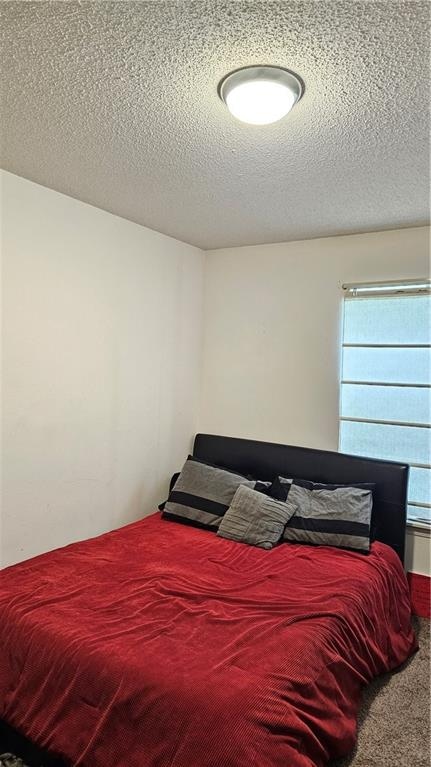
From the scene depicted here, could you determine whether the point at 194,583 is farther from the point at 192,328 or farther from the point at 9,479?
the point at 192,328

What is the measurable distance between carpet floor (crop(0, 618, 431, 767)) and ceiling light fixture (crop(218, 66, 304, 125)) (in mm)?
2447

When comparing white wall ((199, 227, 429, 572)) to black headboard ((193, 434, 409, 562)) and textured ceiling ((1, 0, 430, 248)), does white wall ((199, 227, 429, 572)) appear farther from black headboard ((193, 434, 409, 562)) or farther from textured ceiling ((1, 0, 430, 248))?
textured ceiling ((1, 0, 430, 248))

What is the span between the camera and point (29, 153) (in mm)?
2373

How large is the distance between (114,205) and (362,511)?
2.43 metres

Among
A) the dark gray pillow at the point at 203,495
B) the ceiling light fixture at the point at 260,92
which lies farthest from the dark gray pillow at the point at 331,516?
the ceiling light fixture at the point at 260,92

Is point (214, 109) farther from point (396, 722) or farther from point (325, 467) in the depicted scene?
point (396, 722)

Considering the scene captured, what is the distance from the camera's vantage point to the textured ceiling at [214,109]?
55.2 inches

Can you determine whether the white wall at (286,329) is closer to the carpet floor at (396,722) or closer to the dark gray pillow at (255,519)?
the dark gray pillow at (255,519)

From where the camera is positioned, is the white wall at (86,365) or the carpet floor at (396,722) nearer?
the carpet floor at (396,722)

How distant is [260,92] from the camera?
166 centimetres

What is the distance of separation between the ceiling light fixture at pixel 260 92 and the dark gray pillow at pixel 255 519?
2153mm

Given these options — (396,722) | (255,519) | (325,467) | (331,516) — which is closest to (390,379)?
(325,467)

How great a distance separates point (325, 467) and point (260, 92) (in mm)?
2408

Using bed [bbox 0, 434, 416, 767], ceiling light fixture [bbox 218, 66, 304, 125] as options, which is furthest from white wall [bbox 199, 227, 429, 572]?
ceiling light fixture [bbox 218, 66, 304, 125]
